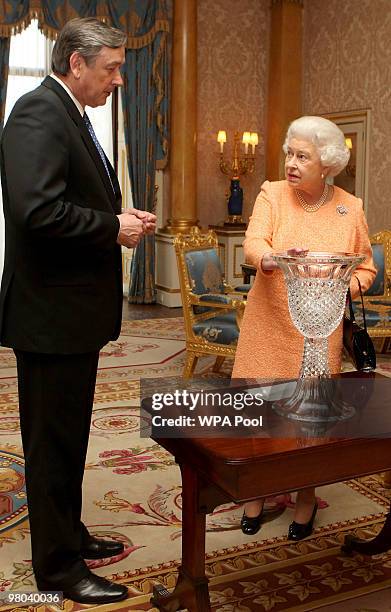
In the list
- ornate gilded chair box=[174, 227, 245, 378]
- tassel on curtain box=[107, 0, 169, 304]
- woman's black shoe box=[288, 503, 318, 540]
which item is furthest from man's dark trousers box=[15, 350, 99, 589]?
tassel on curtain box=[107, 0, 169, 304]

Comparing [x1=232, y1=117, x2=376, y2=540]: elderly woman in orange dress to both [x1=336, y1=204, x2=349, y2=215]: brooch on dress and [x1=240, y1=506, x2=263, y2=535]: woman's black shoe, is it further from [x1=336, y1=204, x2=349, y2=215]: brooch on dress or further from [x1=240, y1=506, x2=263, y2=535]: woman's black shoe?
[x1=240, y1=506, x2=263, y2=535]: woman's black shoe

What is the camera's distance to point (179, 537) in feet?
9.77

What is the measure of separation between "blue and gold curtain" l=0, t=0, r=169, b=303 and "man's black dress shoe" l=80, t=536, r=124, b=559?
6.31 meters

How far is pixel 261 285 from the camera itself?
2846 mm

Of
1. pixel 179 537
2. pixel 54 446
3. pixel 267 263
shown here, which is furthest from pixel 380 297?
pixel 54 446

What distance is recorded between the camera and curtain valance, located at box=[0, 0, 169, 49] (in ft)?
26.6

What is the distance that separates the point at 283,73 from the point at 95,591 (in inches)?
319

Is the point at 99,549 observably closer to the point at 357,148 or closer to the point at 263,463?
the point at 263,463

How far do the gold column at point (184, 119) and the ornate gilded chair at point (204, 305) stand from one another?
3537mm

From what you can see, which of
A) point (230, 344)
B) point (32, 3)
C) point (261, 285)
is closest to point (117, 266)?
point (261, 285)

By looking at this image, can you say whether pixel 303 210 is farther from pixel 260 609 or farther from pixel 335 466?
pixel 260 609

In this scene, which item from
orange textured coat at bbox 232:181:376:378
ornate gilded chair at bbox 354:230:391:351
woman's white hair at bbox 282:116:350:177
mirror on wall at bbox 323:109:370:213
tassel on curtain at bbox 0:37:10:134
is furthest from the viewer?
mirror on wall at bbox 323:109:370:213

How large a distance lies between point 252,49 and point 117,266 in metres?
7.94

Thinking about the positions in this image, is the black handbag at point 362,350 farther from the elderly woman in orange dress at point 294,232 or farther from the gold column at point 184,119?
the gold column at point 184,119
